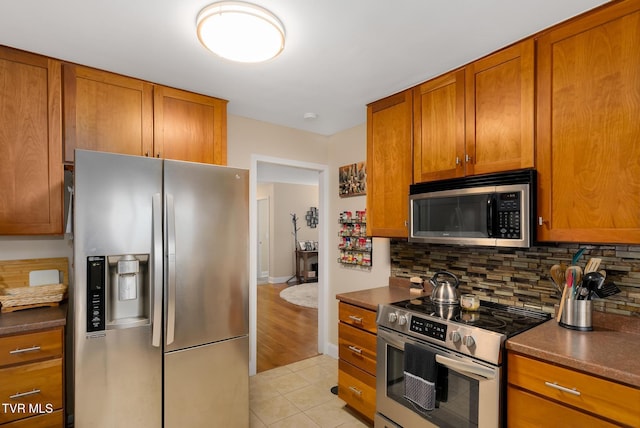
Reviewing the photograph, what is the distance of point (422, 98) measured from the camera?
2285 millimetres

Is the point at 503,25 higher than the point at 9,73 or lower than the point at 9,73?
higher

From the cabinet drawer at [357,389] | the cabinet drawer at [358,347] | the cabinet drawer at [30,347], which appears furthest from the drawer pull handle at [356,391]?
the cabinet drawer at [30,347]

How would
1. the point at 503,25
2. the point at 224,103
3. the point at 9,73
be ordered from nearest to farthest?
1. the point at 503,25
2. the point at 9,73
3. the point at 224,103

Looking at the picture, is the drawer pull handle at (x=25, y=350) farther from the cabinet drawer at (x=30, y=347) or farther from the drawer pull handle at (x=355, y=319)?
the drawer pull handle at (x=355, y=319)

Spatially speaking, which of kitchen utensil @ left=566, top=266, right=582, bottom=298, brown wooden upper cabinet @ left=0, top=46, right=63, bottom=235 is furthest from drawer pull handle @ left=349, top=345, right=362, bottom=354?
brown wooden upper cabinet @ left=0, top=46, right=63, bottom=235

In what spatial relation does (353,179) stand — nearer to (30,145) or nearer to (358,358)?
(358,358)

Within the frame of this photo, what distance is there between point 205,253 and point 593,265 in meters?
2.13

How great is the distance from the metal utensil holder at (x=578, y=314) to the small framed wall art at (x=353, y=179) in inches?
74.2

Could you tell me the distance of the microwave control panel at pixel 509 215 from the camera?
67.1 inches

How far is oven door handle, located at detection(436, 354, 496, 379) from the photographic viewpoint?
5.05ft

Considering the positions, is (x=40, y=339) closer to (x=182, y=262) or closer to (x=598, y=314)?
(x=182, y=262)

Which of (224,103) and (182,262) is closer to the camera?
(182,262)

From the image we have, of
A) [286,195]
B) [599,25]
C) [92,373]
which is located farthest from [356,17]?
[286,195]

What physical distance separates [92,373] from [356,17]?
7.49 feet
